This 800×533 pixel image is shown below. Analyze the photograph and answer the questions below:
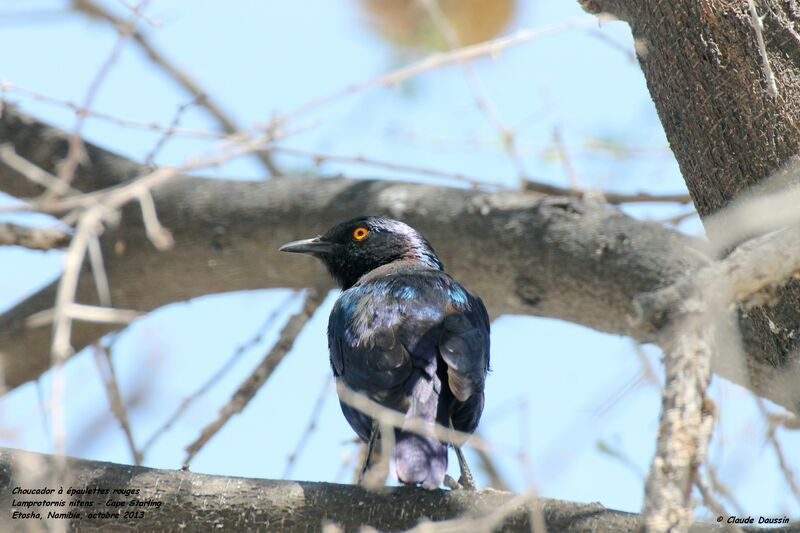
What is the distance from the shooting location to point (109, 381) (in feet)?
13.8

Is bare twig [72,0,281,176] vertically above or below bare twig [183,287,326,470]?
above

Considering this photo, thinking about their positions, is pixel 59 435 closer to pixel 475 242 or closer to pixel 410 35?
pixel 475 242

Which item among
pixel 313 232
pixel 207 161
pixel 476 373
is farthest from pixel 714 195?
pixel 313 232

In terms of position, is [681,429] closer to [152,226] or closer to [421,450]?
[421,450]

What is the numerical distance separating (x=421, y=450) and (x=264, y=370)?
155 centimetres

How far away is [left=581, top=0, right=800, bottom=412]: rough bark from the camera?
3025 mm

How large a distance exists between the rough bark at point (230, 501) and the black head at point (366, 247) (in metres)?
2.08

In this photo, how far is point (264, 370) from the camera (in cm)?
462

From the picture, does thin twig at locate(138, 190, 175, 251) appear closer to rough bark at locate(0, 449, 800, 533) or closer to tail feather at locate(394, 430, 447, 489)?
rough bark at locate(0, 449, 800, 533)

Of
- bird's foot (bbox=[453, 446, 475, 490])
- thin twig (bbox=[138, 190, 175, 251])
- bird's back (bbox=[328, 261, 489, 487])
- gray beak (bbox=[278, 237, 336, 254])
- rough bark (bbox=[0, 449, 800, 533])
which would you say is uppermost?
gray beak (bbox=[278, 237, 336, 254])

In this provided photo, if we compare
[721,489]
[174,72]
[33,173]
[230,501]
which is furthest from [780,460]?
[174,72]

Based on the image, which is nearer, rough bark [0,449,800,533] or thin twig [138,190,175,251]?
rough bark [0,449,800,533]

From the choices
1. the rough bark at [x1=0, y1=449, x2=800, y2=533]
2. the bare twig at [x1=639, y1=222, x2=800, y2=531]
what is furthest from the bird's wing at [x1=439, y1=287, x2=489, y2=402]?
the bare twig at [x1=639, y1=222, x2=800, y2=531]

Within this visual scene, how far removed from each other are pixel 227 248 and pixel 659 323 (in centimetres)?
338
